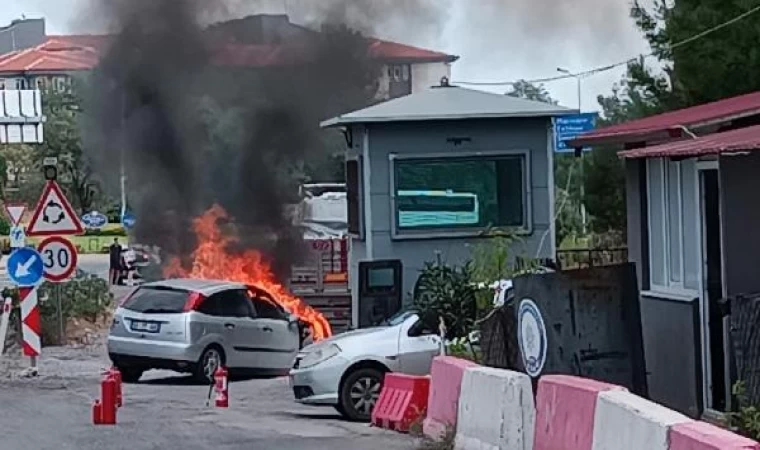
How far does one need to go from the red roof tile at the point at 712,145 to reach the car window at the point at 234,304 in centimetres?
1143

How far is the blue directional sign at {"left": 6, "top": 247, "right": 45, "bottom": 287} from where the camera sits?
21.9m

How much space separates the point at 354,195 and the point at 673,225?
12.0m

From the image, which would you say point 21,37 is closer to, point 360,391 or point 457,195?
point 457,195

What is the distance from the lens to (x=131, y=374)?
968 inches

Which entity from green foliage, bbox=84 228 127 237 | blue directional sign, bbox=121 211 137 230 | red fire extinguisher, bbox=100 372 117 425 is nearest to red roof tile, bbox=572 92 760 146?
red fire extinguisher, bbox=100 372 117 425

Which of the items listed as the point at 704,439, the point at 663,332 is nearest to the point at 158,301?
the point at 663,332

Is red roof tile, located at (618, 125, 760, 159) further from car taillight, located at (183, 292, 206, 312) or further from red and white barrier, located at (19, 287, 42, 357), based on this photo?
car taillight, located at (183, 292, 206, 312)

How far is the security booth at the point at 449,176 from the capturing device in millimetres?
25188

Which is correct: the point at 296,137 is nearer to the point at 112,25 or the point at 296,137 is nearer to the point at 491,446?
the point at 112,25

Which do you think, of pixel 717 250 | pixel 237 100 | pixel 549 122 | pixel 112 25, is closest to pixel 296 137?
pixel 237 100

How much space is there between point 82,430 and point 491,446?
17.3 ft

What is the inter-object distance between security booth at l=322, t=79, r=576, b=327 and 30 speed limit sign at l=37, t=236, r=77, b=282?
4.89 meters

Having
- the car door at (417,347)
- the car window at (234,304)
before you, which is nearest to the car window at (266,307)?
the car window at (234,304)

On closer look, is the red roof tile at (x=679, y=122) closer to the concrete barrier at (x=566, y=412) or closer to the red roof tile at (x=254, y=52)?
the concrete barrier at (x=566, y=412)
